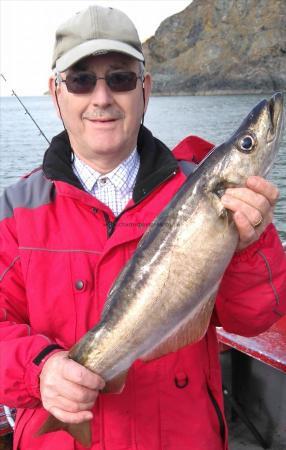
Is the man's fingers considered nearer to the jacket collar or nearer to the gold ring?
the gold ring

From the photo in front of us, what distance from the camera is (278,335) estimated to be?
4879 millimetres

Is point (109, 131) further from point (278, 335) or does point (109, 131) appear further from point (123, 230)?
point (278, 335)

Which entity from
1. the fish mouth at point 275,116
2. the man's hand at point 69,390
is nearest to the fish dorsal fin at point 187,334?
the man's hand at point 69,390

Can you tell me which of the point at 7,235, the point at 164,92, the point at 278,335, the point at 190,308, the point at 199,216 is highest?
the point at 199,216

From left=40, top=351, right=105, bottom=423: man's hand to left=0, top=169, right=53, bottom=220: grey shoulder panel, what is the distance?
3.10 ft

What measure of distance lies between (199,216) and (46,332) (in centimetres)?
110

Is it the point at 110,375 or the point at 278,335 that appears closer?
the point at 110,375

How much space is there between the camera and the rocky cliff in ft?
437

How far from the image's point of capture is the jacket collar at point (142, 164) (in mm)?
3213

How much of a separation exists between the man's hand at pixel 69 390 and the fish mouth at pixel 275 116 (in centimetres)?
146

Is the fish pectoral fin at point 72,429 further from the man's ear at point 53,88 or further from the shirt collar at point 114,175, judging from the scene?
the man's ear at point 53,88

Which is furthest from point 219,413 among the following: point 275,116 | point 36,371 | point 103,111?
point 103,111

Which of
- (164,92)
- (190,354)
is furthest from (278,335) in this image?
(164,92)

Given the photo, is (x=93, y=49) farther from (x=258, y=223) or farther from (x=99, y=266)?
(x=258, y=223)
